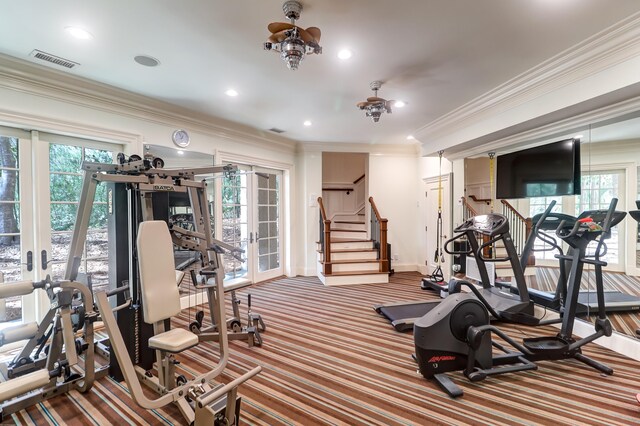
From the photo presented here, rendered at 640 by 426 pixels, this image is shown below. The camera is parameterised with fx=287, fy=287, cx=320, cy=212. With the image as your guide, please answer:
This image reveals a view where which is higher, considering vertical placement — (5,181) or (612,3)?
(612,3)

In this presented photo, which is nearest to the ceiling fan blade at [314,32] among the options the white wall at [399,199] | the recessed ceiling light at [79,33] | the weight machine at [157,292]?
the weight machine at [157,292]

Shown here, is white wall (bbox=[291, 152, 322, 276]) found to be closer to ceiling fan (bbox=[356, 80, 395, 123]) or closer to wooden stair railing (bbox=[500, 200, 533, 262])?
ceiling fan (bbox=[356, 80, 395, 123])

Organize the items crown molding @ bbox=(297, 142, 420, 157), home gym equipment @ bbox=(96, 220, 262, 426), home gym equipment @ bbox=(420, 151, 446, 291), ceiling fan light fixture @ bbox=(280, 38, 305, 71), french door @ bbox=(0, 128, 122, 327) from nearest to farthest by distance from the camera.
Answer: home gym equipment @ bbox=(96, 220, 262, 426)
ceiling fan light fixture @ bbox=(280, 38, 305, 71)
french door @ bbox=(0, 128, 122, 327)
home gym equipment @ bbox=(420, 151, 446, 291)
crown molding @ bbox=(297, 142, 420, 157)

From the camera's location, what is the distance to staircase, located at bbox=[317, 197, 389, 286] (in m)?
5.77

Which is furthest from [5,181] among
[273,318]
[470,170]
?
[470,170]

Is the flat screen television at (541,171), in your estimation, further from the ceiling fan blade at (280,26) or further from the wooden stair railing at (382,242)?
the ceiling fan blade at (280,26)

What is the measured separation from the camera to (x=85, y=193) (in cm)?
207

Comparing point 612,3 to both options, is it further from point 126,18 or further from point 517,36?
point 126,18

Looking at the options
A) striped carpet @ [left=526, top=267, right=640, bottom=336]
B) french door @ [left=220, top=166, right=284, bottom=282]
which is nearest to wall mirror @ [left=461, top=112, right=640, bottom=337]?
striped carpet @ [left=526, top=267, right=640, bottom=336]

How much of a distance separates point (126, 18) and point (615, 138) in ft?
15.7

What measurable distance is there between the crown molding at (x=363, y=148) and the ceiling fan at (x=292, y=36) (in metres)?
4.24

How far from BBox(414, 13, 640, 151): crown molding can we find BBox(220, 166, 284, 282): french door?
3607 millimetres

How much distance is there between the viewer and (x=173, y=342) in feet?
6.12

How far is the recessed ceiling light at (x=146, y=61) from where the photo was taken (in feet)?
9.33
